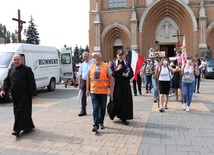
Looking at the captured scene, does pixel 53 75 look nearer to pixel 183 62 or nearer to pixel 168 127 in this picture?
pixel 183 62

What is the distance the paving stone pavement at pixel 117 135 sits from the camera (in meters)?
5.23

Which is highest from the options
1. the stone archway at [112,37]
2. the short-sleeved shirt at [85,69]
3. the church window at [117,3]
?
the church window at [117,3]

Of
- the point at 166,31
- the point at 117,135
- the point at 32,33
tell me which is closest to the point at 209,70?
the point at 166,31

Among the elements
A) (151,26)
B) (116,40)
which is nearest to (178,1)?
(151,26)

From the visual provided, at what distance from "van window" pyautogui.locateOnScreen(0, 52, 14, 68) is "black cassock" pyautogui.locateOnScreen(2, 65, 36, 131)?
20.8ft

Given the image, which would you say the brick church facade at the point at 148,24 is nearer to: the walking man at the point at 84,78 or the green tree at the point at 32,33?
the walking man at the point at 84,78

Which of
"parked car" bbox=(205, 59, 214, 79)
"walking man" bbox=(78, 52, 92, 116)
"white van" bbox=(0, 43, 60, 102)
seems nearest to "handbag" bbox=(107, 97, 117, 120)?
"walking man" bbox=(78, 52, 92, 116)

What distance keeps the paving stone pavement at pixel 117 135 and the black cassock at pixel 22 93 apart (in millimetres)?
313

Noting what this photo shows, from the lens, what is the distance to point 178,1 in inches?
1200

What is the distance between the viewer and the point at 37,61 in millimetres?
14781

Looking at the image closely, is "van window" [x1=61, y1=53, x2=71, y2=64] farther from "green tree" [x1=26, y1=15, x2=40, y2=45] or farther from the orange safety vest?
"green tree" [x1=26, y1=15, x2=40, y2=45]

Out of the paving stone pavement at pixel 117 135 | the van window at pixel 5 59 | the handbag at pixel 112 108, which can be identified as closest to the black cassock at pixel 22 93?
the paving stone pavement at pixel 117 135

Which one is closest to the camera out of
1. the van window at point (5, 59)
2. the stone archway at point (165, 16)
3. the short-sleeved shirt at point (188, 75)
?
the short-sleeved shirt at point (188, 75)

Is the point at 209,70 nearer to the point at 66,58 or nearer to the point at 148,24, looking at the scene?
the point at 148,24
